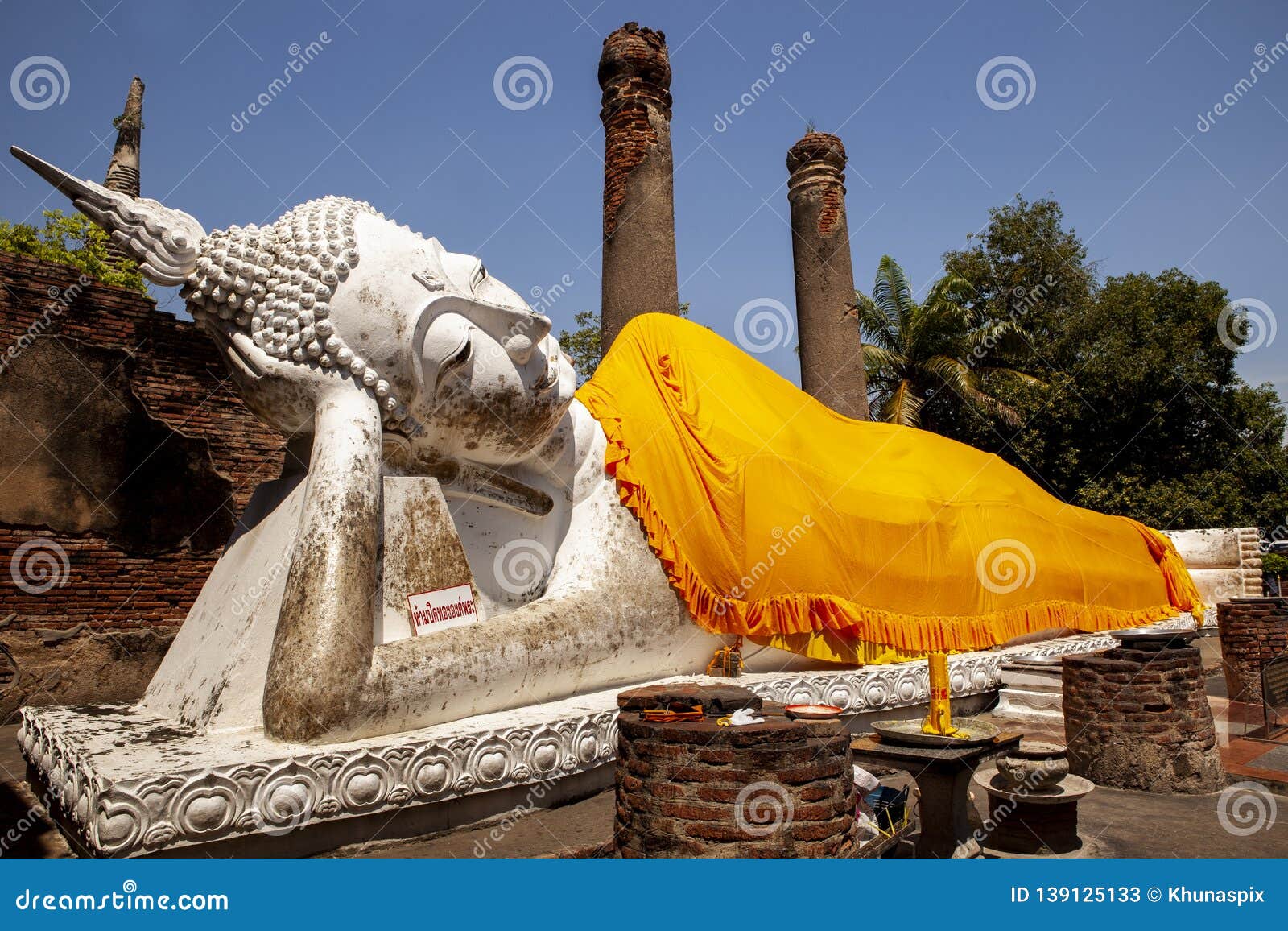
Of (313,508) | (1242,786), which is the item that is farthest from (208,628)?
(1242,786)

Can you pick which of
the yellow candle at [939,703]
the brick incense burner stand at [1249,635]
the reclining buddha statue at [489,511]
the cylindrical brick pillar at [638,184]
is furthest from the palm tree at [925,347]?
the yellow candle at [939,703]

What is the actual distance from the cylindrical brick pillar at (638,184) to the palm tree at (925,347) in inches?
273

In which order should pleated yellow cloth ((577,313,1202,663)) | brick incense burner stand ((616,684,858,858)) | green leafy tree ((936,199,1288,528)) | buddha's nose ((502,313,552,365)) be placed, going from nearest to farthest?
brick incense burner stand ((616,684,858,858)) → buddha's nose ((502,313,552,365)) → pleated yellow cloth ((577,313,1202,663)) → green leafy tree ((936,199,1288,528))

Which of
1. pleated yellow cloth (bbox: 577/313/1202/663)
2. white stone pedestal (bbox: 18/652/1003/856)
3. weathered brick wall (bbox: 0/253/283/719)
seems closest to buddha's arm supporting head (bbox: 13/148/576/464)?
pleated yellow cloth (bbox: 577/313/1202/663)

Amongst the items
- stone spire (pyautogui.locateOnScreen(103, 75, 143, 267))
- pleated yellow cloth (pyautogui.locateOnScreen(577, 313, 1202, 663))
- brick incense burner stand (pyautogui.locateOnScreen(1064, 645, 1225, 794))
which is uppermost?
stone spire (pyautogui.locateOnScreen(103, 75, 143, 267))

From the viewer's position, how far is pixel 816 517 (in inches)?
170

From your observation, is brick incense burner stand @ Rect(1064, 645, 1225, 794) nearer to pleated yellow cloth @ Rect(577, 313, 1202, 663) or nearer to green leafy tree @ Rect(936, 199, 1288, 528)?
pleated yellow cloth @ Rect(577, 313, 1202, 663)

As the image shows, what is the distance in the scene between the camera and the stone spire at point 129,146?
1452 centimetres

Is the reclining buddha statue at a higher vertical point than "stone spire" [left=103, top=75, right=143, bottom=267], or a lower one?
lower

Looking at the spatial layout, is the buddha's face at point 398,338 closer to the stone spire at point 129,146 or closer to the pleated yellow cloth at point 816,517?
the pleated yellow cloth at point 816,517

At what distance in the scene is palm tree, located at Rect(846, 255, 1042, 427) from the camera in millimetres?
14727

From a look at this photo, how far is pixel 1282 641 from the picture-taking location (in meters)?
5.80

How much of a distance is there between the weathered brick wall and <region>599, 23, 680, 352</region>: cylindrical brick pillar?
3625 millimetres

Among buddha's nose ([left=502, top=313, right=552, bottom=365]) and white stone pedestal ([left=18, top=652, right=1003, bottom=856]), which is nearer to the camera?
white stone pedestal ([left=18, top=652, right=1003, bottom=856])
